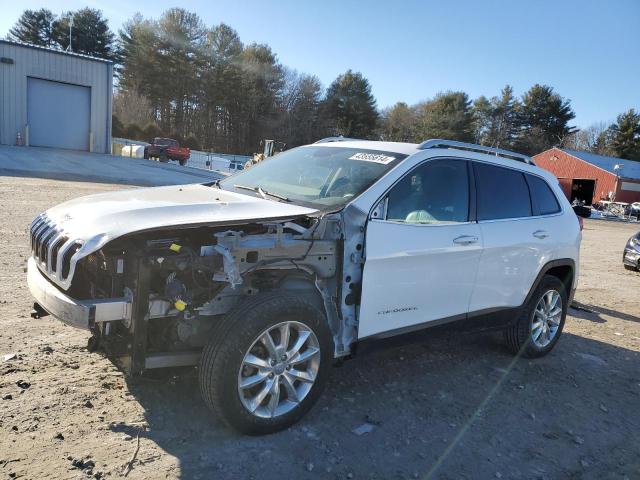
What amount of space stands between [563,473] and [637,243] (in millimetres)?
10599

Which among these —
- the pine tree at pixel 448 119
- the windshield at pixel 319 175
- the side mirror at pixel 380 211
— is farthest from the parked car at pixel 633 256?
the pine tree at pixel 448 119

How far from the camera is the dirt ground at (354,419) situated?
2961 millimetres

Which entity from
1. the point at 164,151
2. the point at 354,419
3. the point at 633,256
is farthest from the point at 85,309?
the point at 164,151

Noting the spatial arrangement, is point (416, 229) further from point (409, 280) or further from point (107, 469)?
point (107, 469)

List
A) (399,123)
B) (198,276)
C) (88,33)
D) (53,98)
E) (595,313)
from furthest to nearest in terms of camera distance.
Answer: (399,123), (88,33), (53,98), (595,313), (198,276)

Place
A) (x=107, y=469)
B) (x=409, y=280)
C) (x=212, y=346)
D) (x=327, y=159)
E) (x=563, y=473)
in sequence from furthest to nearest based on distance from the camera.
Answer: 1. (x=327, y=159)
2. (x=409, y=280)
3. (x=563, y=473)
4. (x=212, y=346)
5. (x=107, y=469)

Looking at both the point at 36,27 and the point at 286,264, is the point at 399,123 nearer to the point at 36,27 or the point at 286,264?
the point at 36,27

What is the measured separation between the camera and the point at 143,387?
3715 millimetres

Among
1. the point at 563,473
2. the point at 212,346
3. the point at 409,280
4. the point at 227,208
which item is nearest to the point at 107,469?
the point at 212,346

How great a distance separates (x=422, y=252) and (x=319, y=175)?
3.43 ft

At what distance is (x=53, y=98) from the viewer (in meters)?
27.1

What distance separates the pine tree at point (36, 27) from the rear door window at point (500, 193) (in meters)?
69.5

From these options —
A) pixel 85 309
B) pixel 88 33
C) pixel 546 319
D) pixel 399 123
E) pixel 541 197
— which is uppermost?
pixel 88 33

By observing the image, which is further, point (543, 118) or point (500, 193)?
point (543, 118)
